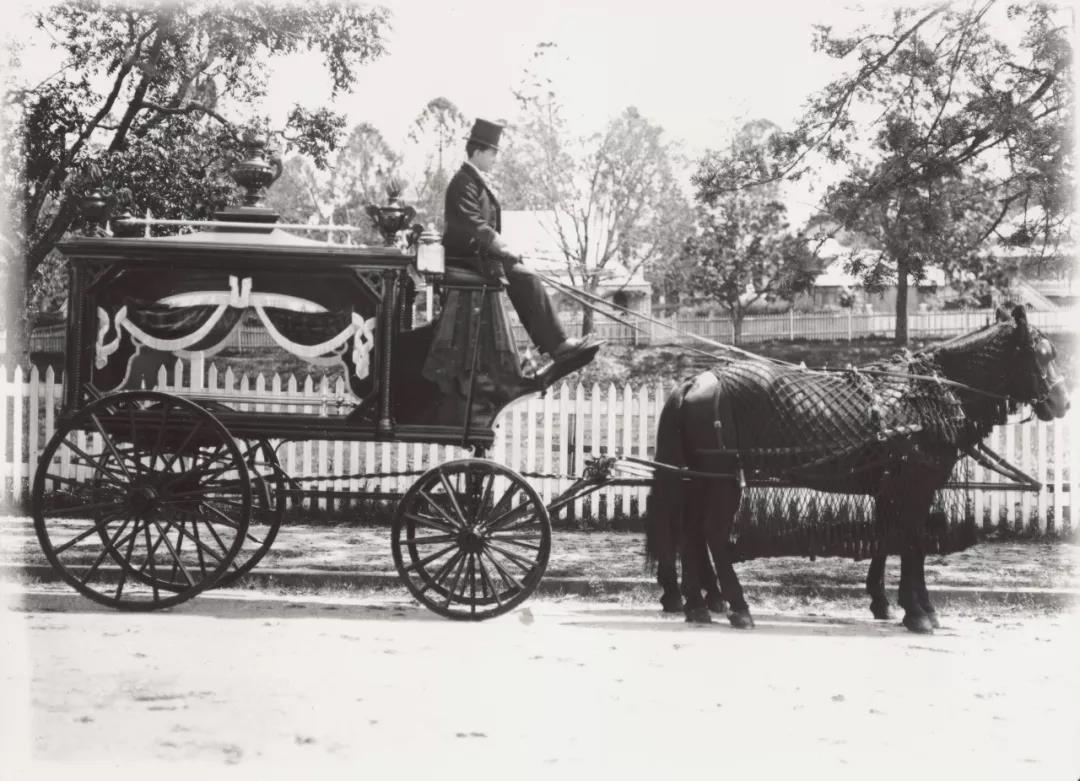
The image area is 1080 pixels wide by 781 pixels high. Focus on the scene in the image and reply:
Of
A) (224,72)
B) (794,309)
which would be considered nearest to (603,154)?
(794,309)

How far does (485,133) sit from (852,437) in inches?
107

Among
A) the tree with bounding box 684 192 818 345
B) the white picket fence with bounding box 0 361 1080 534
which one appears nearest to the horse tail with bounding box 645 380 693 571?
the white picket fence with bounding box 0 361 1080 534

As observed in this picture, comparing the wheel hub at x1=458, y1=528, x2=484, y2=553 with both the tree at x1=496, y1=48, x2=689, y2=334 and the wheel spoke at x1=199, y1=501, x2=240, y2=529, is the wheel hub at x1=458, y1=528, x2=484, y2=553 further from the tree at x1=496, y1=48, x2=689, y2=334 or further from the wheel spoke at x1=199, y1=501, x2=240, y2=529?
the tree at x1=496, y1=48, x2=689, y2=334

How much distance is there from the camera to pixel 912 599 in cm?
638

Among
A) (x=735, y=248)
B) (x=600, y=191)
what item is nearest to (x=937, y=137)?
(x=600, y=191)

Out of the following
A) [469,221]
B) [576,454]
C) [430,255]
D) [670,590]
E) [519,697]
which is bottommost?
[519,697]

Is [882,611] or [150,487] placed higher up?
[150,487]

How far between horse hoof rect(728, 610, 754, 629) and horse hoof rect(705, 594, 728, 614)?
0.37 meters

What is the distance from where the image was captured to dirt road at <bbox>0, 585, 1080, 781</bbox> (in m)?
4.06

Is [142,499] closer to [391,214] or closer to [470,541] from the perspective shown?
[470,541]

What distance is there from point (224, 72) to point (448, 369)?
3.93 meters

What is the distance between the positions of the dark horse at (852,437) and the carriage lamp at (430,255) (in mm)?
1694

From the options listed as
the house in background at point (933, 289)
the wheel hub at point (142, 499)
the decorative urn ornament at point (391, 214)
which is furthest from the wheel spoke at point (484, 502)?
the house in background at point (933, 289)

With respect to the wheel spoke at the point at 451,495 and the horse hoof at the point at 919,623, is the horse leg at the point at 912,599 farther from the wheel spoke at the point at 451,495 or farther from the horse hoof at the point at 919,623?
the wheel spoke at the point at 451,495
